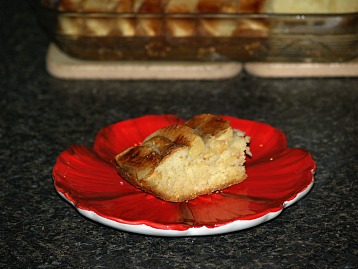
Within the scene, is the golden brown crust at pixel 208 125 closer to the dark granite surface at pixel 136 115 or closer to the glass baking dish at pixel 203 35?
the dark granite surface at pixel 136 115

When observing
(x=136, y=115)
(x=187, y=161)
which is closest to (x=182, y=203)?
(x=187, y=161)

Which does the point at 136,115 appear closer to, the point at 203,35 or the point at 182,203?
the point at 203,35

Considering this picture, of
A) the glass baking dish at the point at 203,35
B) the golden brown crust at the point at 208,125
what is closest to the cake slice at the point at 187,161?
the golden brown crust at the point at 208,125

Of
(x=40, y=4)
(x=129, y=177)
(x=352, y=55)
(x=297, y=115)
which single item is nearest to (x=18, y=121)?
(x=40, y=4)

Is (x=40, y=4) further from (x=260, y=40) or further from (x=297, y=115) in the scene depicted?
(x=297, y=115)

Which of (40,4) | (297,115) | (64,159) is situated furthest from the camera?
(40,4)
